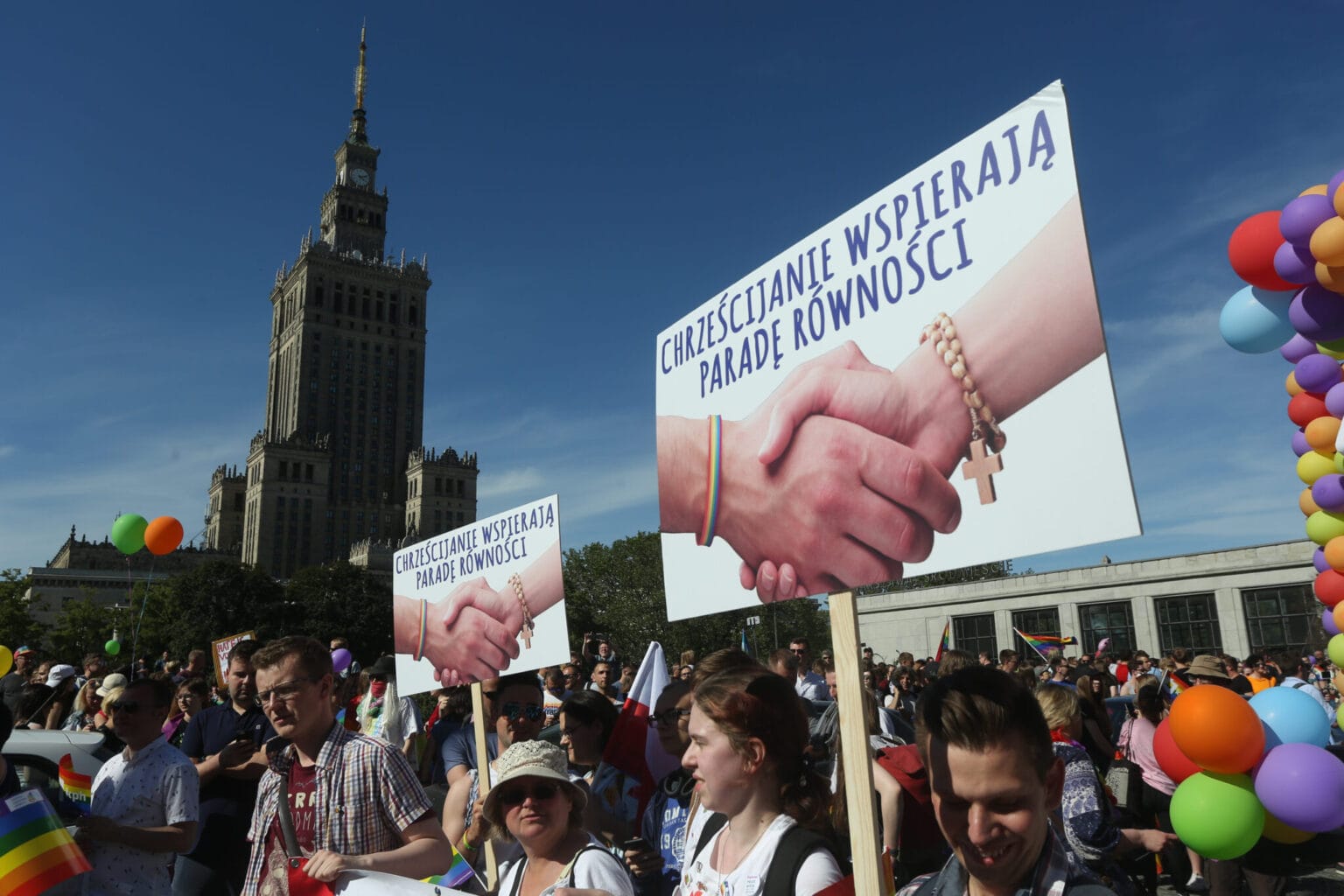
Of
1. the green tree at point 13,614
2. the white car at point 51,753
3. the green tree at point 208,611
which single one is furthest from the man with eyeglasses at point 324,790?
the green tree at point 208,611

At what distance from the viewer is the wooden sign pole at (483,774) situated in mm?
3855

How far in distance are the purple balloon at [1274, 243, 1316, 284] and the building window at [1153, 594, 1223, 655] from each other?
126ft

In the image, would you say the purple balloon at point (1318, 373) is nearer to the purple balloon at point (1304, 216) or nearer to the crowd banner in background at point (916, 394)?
the purple balloon at point (1304, 216)

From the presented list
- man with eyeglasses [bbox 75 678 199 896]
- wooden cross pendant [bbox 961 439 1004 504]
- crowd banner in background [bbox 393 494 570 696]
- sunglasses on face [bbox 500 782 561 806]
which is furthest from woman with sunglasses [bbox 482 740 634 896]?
crowd banner in background [bbox 393 494 570 696]

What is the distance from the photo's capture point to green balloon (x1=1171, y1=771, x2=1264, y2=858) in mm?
4105

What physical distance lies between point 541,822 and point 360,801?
73 centimetres

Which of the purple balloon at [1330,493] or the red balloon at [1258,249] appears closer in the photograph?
the red balloon at [1258,249]

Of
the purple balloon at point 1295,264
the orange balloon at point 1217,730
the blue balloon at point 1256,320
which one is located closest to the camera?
the orange balloon at point 1217,730

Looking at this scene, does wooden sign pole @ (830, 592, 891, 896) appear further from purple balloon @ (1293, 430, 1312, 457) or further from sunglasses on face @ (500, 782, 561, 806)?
purple balloon @ (1293, 430, 1312, 457)

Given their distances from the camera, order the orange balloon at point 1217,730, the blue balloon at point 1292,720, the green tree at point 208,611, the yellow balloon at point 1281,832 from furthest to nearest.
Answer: the green tree at point 208,611 < the blue balloon at point 1292,720 < the yellow balloon at point 1281,832 < the orange balloon at point 1217,730

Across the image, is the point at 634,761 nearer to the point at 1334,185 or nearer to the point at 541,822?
the point at 541,822

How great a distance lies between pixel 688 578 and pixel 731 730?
1.19 meters

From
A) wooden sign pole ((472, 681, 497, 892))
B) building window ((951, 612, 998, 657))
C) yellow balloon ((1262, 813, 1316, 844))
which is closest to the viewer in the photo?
wooden sign pole ((472, 681, 497, 892))

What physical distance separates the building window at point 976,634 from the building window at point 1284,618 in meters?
12.1
